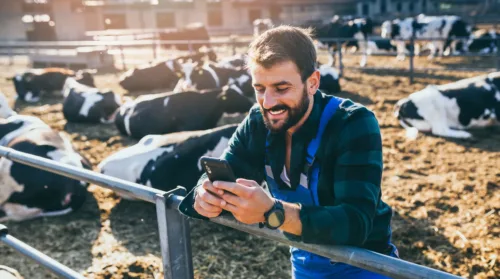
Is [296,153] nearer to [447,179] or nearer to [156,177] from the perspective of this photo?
[156,177]

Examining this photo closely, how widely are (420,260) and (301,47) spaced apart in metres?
2.67

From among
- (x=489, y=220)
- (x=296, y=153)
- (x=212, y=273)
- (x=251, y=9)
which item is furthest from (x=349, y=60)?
(x=251, y=9)

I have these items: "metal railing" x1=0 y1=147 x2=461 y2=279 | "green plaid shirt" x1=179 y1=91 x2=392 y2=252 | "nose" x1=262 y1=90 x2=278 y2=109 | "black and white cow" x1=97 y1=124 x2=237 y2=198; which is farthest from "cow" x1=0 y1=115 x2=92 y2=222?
"nose" x1=262 y1=90 x2=278 y2=109

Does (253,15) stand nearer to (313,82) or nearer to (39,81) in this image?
(39,81)

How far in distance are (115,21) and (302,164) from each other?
39818mm

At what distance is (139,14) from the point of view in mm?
37906

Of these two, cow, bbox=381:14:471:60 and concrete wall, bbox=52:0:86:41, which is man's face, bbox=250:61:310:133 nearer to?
cow, bbox=381:14:471:60

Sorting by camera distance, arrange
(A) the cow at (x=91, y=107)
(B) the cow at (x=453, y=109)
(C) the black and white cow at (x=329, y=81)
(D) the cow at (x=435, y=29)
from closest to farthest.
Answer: (B) the cow at (x=453, y=109), (A) the cow at (x=91, y=107), (C) the black and white cow at (x=329, y=81), (D) the cow at (x=435, y=29)

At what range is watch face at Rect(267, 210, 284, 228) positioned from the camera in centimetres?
150

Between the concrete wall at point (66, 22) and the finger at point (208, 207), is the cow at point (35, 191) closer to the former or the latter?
the finger at point (208, 207)

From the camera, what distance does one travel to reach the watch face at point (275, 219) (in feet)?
4.92

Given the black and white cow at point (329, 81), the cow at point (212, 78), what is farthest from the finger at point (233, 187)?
the cow at point (212, 78)

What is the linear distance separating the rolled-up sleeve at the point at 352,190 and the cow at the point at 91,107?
310 inches

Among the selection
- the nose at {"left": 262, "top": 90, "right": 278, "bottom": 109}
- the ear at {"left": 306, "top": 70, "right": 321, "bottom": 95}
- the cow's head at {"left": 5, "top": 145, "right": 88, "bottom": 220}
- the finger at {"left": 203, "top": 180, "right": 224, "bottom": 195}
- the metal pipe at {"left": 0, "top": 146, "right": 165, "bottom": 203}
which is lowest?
the cow's head at {"left": 5, "top": 145, "right": 88, "bottom": 220}
